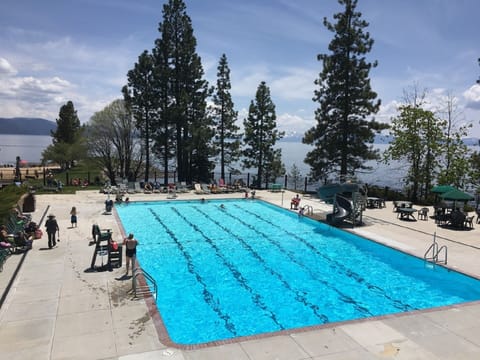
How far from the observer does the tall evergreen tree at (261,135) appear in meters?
34.8

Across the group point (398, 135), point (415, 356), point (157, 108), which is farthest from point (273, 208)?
point (415, 356)

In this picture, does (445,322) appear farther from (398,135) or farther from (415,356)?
(398,135)

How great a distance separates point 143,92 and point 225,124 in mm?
8292

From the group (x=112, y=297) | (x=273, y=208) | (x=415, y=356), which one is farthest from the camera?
(x=273, y=208)

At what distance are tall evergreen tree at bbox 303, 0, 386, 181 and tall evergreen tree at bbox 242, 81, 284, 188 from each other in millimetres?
4270

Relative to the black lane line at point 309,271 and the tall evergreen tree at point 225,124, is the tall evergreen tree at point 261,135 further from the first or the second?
the black lane line at point 309,271

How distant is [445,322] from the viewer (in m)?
9.05

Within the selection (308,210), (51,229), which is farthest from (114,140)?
(51,229)

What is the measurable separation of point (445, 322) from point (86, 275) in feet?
33.9

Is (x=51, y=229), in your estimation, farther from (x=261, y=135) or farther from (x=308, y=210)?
(x=261, y=135)

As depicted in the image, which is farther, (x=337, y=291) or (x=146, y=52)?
(x=146, y=52)

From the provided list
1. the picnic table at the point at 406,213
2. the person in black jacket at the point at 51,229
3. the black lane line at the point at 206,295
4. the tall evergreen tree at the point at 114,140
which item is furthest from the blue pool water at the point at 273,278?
the tall evergreen tree at the point at 114,140

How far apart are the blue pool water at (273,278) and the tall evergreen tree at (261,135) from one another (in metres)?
15.7

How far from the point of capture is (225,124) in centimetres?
3522
